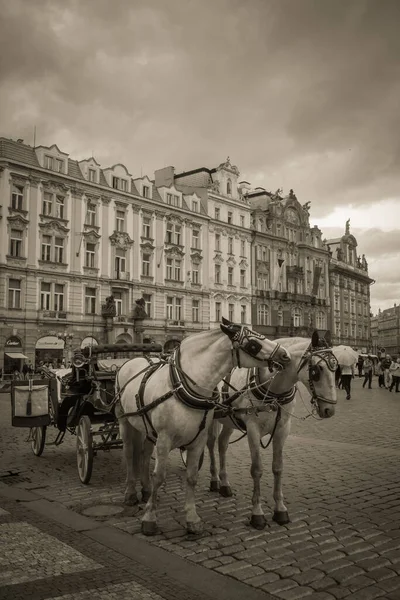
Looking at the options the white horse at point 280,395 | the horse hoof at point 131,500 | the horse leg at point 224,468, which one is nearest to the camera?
the white horse at point 280,395

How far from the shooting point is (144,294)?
44.2 m

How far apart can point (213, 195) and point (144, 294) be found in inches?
523

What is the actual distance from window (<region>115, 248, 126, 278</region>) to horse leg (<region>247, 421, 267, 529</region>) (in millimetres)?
37172

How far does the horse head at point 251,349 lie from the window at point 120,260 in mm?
37545

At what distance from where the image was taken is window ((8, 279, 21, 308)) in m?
36.0

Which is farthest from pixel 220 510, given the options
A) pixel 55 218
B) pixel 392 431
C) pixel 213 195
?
pixel 213 195

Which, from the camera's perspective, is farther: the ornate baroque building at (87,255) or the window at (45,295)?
the window at (45,295)

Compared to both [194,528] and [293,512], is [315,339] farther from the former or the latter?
[194,528]

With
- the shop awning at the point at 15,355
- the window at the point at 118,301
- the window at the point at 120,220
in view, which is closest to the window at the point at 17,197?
the window at the point at 120,220

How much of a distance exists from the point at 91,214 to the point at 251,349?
122 feet

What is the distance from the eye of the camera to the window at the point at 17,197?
1439 inches

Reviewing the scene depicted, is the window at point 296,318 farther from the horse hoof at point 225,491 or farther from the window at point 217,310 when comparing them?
the horse hoof at point 225,491

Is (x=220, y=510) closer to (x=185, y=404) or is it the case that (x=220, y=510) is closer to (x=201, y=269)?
(x=185, y=404)

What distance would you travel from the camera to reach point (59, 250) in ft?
128
